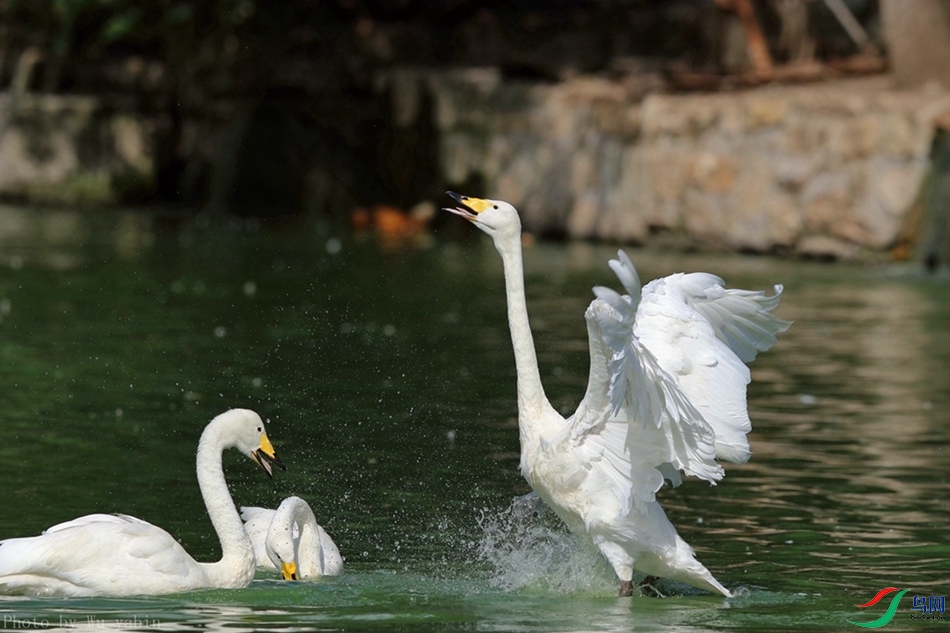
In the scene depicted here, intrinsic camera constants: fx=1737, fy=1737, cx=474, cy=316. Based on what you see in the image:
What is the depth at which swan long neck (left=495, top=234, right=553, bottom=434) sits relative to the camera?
7.66 m

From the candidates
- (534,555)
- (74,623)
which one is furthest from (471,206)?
(74,623)

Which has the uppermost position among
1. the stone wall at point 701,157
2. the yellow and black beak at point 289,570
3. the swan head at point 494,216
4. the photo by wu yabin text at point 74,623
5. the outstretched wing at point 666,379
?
the stone wall at point 701,157

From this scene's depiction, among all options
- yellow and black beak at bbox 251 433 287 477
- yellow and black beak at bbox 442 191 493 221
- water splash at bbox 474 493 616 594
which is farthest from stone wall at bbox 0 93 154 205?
yellow and black beak at bbox 442 191 493 221

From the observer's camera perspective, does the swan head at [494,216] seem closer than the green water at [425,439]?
No

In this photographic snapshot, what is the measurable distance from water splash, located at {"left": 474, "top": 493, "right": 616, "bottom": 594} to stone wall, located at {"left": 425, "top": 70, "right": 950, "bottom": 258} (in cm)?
1311

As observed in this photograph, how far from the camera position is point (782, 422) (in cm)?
1188

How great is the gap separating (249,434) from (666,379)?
2.04 meters

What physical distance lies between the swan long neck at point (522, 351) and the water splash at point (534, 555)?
0.64m

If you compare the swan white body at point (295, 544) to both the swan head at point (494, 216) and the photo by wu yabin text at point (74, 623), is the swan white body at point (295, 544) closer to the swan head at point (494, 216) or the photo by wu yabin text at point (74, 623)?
the photo by wu yabin text at point (74, 623)

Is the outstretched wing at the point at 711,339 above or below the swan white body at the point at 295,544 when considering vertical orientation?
above

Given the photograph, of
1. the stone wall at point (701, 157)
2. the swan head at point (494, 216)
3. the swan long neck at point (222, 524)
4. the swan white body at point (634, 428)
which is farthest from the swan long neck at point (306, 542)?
the stone wall at point (701, 157)

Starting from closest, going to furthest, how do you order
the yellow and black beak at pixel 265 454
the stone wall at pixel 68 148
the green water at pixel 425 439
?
the green water at pixel 425 439 → the yellow and black beak at pixel 265 454 → the stone wall at pixel 68 148

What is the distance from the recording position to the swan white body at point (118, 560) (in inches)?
275

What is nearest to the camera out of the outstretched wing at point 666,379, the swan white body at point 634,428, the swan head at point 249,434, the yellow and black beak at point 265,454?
the outstretched wing at point 666,379
